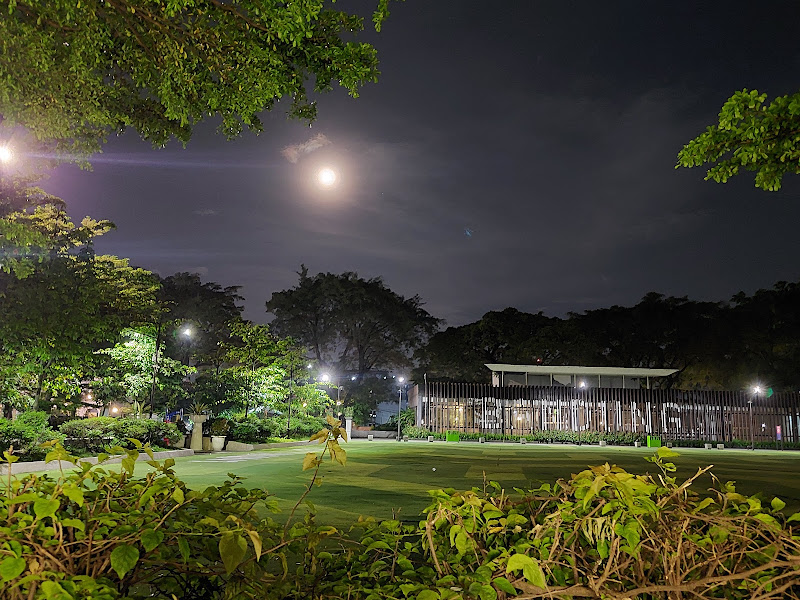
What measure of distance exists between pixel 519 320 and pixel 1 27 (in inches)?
2206

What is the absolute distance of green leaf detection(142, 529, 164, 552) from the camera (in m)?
1.61

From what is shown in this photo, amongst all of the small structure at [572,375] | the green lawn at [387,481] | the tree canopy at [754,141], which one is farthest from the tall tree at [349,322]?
the tree canopy at [754,141]

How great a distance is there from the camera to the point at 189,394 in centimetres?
3300

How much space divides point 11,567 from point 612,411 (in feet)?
146

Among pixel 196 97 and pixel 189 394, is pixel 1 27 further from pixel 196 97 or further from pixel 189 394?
pixel 189 394

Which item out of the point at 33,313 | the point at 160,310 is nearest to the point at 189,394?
the point at 160,310

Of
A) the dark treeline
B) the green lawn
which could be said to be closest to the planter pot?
the green lawn

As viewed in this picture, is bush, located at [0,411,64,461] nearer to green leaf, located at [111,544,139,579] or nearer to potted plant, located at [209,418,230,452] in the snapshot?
potted plant, located at [209,418,230,452]

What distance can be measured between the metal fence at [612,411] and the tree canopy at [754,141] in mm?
37737

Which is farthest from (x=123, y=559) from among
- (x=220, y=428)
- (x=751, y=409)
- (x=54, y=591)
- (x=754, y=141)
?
(x=751, y=409)

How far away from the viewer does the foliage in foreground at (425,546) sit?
64.7 inches

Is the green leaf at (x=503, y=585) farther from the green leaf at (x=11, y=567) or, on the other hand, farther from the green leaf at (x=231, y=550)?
the green leaf at (x=11, y=567)

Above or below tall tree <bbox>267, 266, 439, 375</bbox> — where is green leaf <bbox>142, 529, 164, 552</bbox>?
below

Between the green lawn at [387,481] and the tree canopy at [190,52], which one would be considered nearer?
the tree canopy at [190,52]
